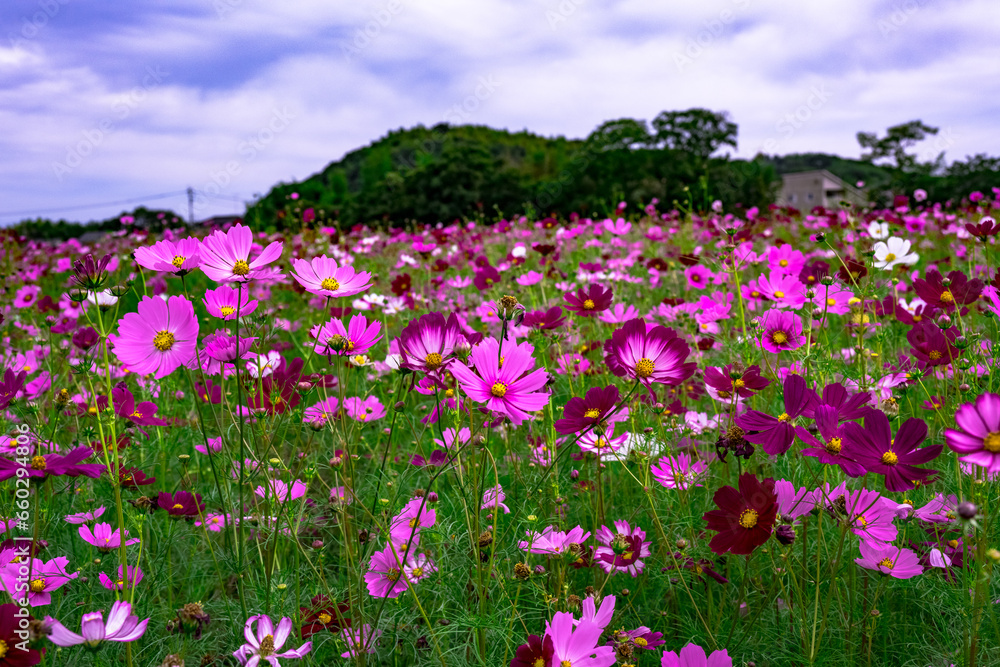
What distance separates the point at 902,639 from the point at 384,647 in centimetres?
85

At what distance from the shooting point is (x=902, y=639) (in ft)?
3.41

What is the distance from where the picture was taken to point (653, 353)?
0.95 metres

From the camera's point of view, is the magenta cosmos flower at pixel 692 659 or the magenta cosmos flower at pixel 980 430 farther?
the magenta cosmos flower at pixel 692 659

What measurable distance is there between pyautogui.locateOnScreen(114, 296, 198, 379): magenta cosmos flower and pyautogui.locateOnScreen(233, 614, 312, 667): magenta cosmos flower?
35 cm

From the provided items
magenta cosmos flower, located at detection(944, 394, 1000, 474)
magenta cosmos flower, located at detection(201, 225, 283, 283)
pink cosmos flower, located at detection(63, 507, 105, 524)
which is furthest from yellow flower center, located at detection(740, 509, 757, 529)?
pink cosmos flower, located at detection(63, 507, 105, 524)

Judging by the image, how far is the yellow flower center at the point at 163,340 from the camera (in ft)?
2.79

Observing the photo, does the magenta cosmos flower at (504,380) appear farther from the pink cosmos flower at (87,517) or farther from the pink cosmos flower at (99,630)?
the pink cosmos flower at (87,517)

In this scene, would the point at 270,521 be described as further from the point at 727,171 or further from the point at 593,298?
the point at 727,171

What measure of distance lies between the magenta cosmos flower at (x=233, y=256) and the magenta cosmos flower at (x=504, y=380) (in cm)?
28

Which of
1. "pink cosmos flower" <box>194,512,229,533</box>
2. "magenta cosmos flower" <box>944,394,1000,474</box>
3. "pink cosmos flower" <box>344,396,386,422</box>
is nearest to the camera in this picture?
"magenta cosmos flower" <box>944,394,1000,474</box>

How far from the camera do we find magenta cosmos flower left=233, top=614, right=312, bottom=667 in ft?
2.45

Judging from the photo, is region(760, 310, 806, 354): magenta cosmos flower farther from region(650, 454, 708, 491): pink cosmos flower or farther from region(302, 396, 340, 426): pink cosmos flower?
region(302, 396, 340, 426): pink cosmos flower

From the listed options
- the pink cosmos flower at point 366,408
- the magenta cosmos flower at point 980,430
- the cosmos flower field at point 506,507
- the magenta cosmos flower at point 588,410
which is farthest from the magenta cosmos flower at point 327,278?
the magenta cosmos flower at point 980,430

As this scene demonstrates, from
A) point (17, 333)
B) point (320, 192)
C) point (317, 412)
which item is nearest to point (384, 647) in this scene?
point (317, 412)
